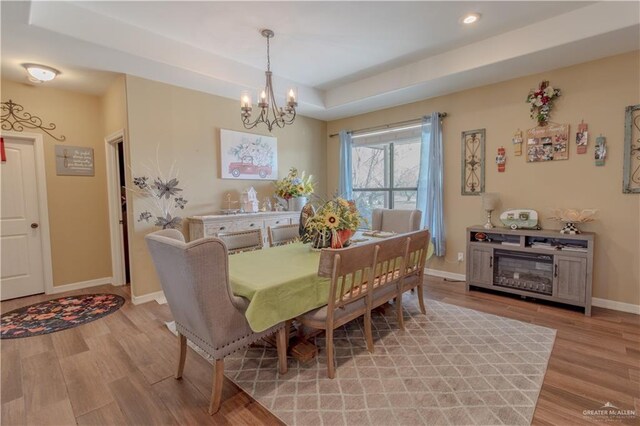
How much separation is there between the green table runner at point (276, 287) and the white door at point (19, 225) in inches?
130

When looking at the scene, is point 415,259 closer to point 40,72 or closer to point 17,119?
point 40,72

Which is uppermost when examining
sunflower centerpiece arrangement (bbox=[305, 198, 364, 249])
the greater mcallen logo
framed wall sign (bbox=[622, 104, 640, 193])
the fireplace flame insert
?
framed wall sign (bbox=[622, 104, 640, 193])

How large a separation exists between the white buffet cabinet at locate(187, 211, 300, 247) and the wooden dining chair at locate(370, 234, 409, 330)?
1819 mm

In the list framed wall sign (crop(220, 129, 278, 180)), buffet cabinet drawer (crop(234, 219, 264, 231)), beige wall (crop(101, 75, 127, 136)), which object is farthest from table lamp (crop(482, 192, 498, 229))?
beige wall (crop(101, 75, 127, 136))

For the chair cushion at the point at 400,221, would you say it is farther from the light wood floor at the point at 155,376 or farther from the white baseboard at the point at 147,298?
the white baseboard at the point at 147,298

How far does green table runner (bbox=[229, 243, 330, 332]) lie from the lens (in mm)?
1747

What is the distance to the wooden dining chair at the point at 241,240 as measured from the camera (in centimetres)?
276

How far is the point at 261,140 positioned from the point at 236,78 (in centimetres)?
107

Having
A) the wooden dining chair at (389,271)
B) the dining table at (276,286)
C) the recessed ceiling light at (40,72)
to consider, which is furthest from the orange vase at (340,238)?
the recessed ceiling light at (40,72)

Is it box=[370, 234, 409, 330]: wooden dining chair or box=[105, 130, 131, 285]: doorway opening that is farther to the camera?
box=[105, 130, 131, 285]: doorway opening

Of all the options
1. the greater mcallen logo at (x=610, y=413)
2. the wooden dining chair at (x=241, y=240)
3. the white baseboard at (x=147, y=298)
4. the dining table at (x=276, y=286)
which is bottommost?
the greater mcallen logo at (x=610, y=413)

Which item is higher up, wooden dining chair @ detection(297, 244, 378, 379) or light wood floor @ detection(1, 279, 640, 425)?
wooden dining chair @ detection(297, 244, 378, 379)

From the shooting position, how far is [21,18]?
2.36 m

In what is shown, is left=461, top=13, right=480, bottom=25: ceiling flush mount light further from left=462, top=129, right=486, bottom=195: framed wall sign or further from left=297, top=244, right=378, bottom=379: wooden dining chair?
left=297, top=244, right=378, bottom=379: wooden dining chair
